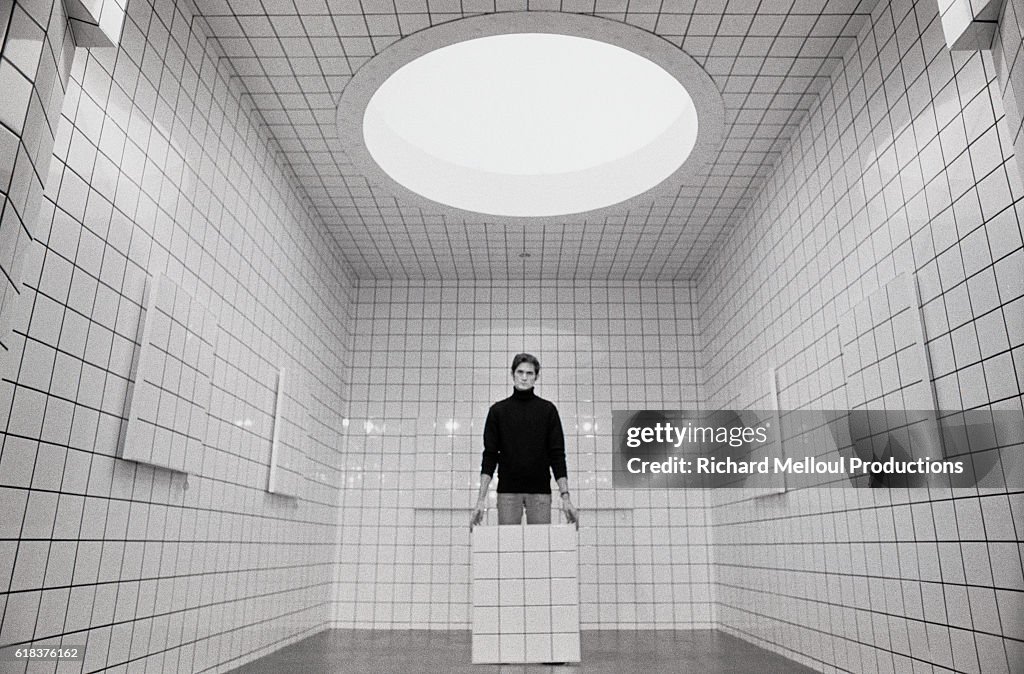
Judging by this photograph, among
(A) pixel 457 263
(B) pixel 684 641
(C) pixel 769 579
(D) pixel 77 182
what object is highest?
(A) pixel 457 263

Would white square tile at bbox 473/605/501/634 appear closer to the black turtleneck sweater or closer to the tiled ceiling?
the black turtleneck sweater

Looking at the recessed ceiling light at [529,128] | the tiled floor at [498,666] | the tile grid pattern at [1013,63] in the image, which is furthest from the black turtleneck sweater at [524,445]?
the tile grid pattern at [1013,63]

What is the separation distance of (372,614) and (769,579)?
2824mm

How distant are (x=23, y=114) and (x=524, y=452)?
2.66m

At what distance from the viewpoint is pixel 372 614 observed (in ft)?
16.8

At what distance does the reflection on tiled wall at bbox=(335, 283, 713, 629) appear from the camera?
204 inches

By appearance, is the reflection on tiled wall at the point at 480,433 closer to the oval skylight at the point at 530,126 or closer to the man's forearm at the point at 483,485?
the oval skylight at the point at 530,126

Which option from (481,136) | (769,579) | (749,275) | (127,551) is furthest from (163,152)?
(769,579)

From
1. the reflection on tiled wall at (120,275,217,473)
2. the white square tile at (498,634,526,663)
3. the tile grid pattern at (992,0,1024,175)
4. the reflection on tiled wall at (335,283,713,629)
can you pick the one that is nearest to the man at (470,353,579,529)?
the white square tile at (498,634,526,663)

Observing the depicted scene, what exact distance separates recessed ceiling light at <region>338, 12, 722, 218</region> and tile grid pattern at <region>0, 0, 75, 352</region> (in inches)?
87.5

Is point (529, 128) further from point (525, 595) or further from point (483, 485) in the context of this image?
point (525, 595)

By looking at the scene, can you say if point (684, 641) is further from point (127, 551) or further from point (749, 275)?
point (127, 551)

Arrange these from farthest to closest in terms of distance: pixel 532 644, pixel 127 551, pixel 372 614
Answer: pixel 372 614, pixel 532 644, pixel 127 551

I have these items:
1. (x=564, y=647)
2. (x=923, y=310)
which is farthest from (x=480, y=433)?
(x=923, y=310)
